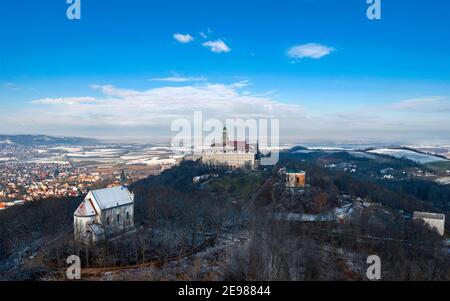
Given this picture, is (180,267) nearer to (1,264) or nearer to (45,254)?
(45,254)

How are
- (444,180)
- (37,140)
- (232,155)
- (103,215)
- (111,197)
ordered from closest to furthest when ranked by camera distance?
(103,215)
(111,197)
(232,155)
(444,180)
(37,140)

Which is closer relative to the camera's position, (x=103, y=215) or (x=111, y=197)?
(x=103, y=215)

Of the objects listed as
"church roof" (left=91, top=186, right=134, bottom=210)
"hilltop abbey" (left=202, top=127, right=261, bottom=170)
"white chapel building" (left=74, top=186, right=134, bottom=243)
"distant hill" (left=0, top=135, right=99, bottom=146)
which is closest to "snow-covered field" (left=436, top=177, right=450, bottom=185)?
"hilltop abbey" (left=202, top=127, right=261, bottom=170)

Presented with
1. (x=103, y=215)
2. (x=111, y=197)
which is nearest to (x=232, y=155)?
(x=111, y=197)

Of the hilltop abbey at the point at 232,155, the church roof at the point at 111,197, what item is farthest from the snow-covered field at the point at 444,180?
the church roof at the point at 111,197

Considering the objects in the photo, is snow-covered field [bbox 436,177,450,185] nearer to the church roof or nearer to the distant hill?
the church roof

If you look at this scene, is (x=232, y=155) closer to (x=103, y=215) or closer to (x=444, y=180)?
(x=103, y=215)

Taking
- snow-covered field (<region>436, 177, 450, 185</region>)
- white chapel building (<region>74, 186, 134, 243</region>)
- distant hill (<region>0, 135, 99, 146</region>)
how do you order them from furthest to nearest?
1. distant hill (<region>0, 135, 99, 146</region>)
2. snow-covered field (<region>436, 177, 450, 185</region>)
3. white chapel building (<region>74, 186, 134, 243</region>)
